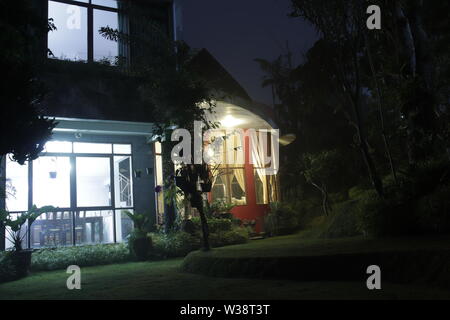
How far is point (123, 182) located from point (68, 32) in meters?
4.89

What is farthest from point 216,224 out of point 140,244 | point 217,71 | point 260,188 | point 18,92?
point 18,92

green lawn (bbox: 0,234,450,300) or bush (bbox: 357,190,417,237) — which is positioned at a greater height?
bush (bbox: 357,190,417,237)

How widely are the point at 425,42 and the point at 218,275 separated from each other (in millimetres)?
6143

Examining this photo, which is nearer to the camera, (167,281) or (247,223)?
(167,281)

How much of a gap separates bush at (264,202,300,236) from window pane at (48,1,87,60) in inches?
318

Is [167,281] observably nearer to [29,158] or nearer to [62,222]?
[29,158]

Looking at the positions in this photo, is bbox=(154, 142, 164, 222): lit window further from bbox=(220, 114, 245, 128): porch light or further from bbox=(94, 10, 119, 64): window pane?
bbox=(94, 10, 119, 64): window pane

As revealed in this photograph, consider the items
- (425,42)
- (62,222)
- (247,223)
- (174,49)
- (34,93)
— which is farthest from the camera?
(247,223)

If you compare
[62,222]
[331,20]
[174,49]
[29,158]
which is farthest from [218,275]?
[62,222]

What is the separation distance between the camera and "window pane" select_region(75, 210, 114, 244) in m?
12.3

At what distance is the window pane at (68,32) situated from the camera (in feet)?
39.3

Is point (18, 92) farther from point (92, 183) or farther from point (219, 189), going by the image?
point (219, 189)

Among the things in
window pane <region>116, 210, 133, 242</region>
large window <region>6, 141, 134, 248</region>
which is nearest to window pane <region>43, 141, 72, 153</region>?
large window <region>6, 141, 134, 248</region>

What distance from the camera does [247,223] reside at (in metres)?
14.8
